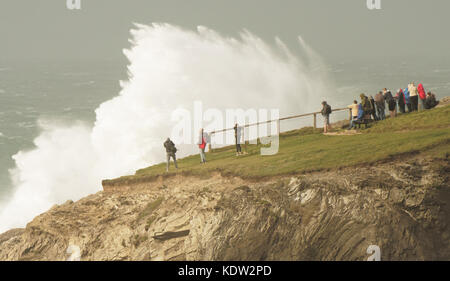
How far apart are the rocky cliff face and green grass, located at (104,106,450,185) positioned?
839 mm

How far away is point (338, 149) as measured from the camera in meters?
24.8

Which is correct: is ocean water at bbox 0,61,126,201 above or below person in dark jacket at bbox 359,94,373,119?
above

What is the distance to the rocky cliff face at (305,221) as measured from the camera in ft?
63.9

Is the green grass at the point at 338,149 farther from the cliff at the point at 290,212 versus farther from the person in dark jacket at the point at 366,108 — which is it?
the person in dark jacket at the point at 366,108

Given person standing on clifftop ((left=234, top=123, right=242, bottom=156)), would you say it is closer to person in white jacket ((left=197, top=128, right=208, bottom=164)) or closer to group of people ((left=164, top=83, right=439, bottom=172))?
group of people ((left=164, top=83, right=439, bottom=172))

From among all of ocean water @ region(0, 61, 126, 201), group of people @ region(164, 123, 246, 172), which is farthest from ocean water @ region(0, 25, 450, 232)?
group of people @ region(164, 123, 246, 172)

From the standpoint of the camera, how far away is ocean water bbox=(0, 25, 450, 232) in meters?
57.8

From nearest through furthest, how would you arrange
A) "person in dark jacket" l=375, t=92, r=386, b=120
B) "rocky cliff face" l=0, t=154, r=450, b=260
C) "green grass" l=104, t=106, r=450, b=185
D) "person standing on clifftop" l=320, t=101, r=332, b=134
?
1. "rocky cliff face" l=0, t=154, r=450, b=260
2. "green grass" l=104, t=106, r=450, b=185
3. "person standing on clifftop" l=320, t=101, r=332, b=134
4. "person in dark jacket" l=375, t=92, r=386, b=120

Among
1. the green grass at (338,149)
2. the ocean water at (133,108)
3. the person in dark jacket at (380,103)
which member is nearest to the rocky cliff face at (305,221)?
the green grass at (338,149)

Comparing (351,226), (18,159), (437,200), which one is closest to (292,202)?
(351,226)

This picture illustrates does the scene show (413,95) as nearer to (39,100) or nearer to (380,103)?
(380,103)

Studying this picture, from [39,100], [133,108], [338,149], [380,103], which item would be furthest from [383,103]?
[39,100]

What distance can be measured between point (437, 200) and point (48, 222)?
17.8 m
